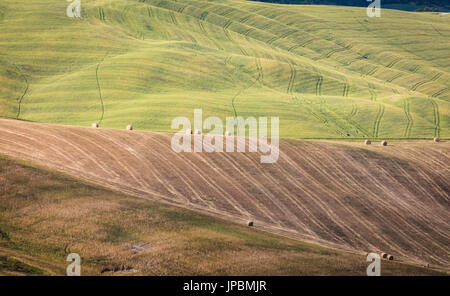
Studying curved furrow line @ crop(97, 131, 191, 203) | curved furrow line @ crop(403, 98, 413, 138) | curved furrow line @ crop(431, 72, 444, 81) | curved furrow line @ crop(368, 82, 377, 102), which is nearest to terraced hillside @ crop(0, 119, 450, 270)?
curved furrow line @ crop(97, 131, 191, 203)

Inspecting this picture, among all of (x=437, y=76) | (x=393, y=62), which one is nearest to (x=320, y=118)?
(x=437, y=76)

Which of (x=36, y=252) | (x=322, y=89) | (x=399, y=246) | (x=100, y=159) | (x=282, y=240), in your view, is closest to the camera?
(x=36, y=252)

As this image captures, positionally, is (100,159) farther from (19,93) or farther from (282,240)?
(19,93)

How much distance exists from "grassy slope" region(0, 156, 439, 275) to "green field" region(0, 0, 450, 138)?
74.5 ft

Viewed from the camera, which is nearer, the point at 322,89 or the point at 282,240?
the point at 282,240

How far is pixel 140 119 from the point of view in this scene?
52375 millimetres

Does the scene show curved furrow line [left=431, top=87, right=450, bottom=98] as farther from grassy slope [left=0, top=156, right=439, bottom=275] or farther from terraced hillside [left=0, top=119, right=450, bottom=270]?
grassy slope [left=0, top=156, right=439, bottom=275]

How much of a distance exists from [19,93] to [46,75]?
19.0 ft

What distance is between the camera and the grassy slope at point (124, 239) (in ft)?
76.1

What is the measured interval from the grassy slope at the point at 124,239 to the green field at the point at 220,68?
22712 mm

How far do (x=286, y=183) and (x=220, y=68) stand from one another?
3678 centimetres

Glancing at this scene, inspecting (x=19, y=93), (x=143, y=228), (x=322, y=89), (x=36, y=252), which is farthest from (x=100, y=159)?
(x=322, y=89)

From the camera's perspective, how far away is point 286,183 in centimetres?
3494

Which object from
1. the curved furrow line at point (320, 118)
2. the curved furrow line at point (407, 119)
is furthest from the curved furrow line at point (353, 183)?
the curved furrow line at point (407, 119)
